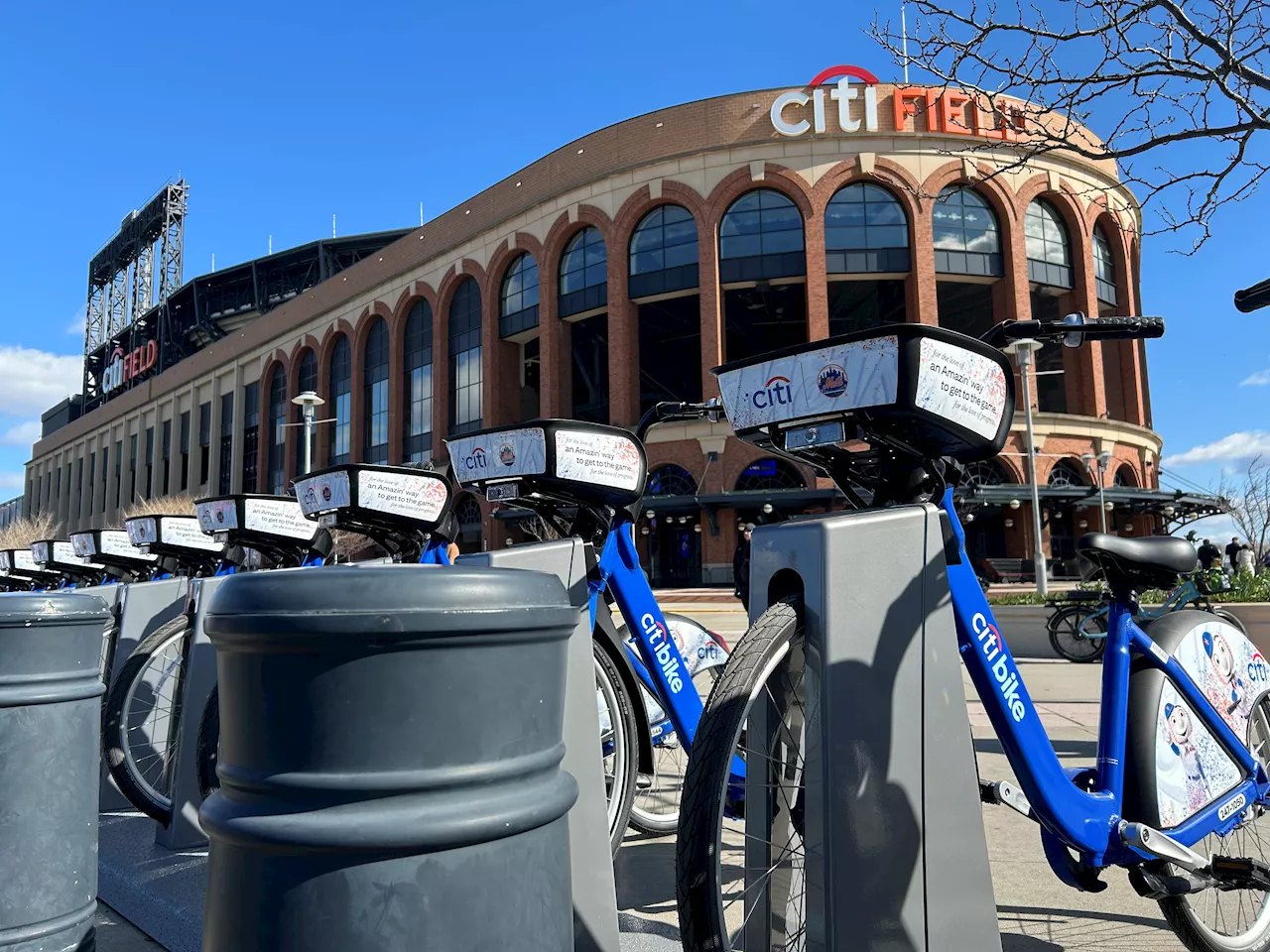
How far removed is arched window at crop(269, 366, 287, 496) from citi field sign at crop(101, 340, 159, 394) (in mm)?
22595

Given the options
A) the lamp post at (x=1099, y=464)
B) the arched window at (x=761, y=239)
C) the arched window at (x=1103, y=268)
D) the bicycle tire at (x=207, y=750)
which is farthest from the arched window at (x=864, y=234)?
the bicycle tire at (x=207, y=750)

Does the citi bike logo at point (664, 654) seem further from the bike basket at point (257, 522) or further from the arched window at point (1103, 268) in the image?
the arched window at point (1103, 268)

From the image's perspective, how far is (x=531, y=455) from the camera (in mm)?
3686

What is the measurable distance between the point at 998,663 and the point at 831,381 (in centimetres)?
85

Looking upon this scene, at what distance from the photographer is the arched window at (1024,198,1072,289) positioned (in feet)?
110

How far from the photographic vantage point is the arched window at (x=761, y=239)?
32.5 metres

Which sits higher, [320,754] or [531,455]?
[531,455]

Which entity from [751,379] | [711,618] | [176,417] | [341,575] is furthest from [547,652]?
A: [176,417]

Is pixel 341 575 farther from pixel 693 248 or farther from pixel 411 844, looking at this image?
pixel 693 248

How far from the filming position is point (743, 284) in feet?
108

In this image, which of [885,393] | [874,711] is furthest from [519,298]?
[874,711]

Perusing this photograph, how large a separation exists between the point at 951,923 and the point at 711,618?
19425 mm

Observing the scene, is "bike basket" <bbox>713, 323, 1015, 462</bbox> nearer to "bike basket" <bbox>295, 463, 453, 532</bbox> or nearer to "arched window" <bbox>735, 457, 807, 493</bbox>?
"bike basket" <bbox>295, 463, 453, 532</bbox>

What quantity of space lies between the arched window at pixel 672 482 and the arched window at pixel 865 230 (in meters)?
9.25
